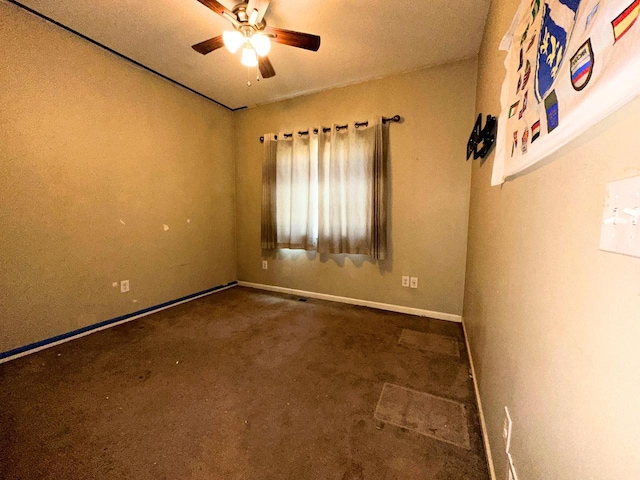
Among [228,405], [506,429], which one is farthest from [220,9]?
[506,429]

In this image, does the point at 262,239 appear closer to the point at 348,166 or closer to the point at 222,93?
the point at 348,166

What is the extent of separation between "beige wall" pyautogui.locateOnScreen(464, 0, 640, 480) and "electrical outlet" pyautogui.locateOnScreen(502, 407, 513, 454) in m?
0.04

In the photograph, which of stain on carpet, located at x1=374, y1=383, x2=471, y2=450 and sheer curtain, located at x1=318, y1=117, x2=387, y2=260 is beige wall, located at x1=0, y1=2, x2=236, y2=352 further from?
stain on carpet, located at x1=374, y1=383, x2=471, y2=450

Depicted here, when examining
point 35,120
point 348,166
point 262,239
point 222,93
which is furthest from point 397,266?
point 35,120

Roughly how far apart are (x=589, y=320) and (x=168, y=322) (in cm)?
288

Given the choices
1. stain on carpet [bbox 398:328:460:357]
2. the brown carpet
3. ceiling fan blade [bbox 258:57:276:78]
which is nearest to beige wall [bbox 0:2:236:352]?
the brown carpet

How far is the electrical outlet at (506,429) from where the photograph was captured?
0.86 metres

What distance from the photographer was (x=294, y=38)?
173 centimetres

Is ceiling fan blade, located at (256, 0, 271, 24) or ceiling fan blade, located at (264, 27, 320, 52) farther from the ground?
ceiling fan blade, located at (256, 0, 271, 24)

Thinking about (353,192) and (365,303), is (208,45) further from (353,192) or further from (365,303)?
(365,303)

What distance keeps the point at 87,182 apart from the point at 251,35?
183cm

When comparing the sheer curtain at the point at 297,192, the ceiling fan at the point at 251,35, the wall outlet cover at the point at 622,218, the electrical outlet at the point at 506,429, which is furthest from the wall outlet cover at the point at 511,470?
the sheer curtain at the point at 297,192

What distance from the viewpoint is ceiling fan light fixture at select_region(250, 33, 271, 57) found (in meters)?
1.71

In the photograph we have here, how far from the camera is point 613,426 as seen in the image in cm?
38
